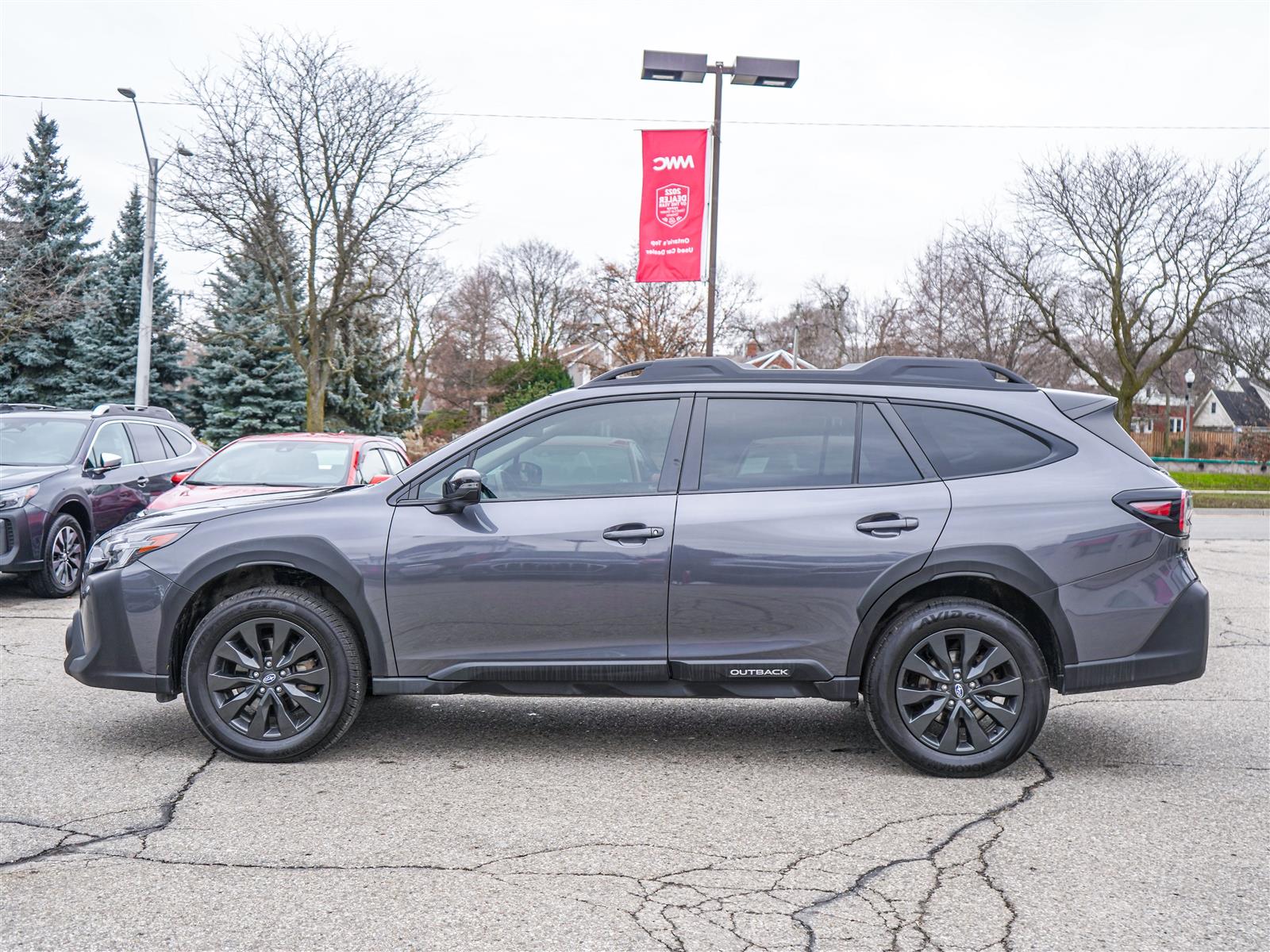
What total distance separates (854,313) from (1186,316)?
31.2 metres

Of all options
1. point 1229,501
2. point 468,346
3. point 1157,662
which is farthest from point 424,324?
point 1157,662

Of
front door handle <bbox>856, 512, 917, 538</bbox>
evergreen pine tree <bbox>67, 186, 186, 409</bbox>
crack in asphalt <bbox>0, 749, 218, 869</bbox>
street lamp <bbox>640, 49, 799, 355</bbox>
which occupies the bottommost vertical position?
crack in asphalt <bbox>0, 749, 218, 869</bbox>

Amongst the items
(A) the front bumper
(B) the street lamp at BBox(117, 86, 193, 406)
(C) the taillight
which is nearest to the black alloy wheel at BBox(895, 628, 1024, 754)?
(C) the taillight

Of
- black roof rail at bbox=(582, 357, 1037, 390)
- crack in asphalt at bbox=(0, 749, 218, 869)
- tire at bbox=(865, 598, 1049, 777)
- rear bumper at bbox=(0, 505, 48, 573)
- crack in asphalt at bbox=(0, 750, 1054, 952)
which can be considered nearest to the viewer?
crack in asphalt at bbox=(0, 750, 1054, 952)

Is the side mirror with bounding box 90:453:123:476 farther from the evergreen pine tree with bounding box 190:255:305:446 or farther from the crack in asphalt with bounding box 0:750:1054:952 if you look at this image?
the evergreen pine tree with bounding box 190:255:305:446

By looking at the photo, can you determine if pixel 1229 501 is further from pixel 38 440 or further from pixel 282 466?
pixel 38 440

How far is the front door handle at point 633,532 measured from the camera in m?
4.85

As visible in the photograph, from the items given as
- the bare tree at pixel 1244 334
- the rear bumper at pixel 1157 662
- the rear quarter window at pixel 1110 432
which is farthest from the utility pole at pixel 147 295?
the bare tree at pixel 1244 334

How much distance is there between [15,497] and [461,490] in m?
6.36

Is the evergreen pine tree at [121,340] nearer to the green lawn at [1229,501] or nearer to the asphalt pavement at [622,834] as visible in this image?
the green lawn at [1229,501]

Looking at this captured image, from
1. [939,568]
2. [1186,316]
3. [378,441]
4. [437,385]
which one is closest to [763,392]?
[939,568]

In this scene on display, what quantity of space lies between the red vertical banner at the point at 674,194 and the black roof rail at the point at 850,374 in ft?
35.0

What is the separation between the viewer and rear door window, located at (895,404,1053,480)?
503 centimetres

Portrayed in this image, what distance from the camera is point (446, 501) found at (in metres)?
4.94
